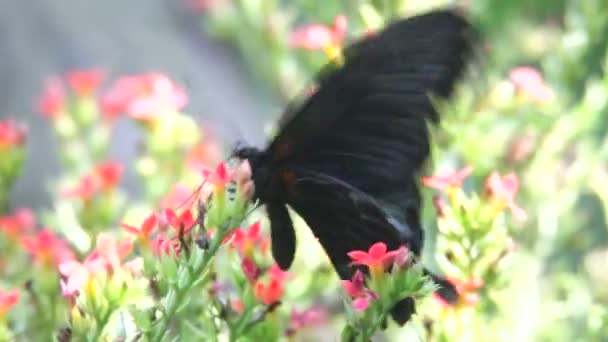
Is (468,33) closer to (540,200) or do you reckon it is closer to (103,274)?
(103,274)

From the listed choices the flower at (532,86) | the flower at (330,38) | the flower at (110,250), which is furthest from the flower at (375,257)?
the flower at (532,86)

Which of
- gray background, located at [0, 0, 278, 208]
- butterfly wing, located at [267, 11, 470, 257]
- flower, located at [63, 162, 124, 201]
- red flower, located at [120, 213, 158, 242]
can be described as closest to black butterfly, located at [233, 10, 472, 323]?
butterfly wing, located at [267, 11, 470, 257]

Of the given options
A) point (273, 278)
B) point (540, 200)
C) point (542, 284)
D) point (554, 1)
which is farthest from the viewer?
Answer: point (554, 1)

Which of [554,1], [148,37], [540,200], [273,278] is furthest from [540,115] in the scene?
[148,37]

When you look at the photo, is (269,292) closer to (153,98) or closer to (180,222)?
(180,222)

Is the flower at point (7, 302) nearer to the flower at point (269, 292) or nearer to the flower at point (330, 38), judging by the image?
the flower at point (269, 292)
